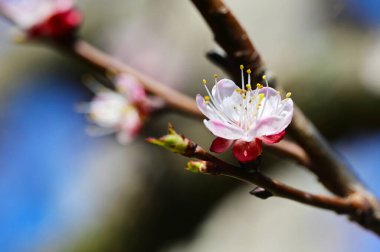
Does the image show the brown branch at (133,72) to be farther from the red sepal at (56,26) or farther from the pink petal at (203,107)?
the pink petal at (203,107)

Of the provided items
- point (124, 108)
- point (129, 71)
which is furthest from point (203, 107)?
point (124, 108)

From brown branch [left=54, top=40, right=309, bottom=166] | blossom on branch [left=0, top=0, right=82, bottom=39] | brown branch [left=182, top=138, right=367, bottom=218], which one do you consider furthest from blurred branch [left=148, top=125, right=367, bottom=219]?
blossom on branch [left=0, top=0, right=82, bottom=39]

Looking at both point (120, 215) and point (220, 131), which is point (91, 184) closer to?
point (120, 215)

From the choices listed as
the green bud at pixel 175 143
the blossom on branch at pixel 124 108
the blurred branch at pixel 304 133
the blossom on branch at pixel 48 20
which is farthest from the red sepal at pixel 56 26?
the green bud at pixel 175 143

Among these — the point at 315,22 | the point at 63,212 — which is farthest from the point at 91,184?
the point at 315,22

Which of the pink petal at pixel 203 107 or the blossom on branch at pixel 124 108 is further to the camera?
the blossom on branch at pixel 124 108

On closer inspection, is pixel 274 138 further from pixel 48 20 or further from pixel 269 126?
pixel 48 20

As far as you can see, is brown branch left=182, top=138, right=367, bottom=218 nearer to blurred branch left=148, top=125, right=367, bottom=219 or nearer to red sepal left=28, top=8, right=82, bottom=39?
blurred branch left=148, top=125, right=367, bottom=219
